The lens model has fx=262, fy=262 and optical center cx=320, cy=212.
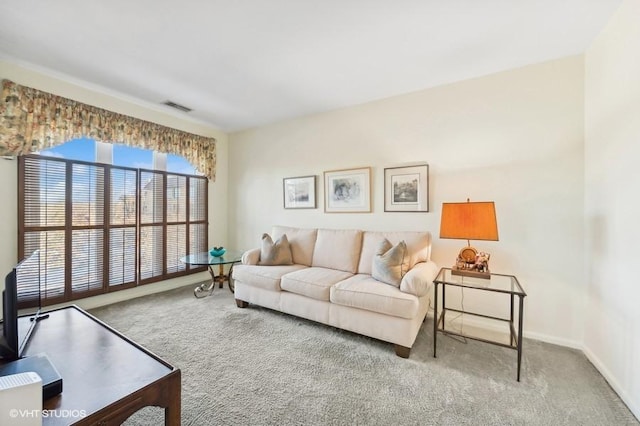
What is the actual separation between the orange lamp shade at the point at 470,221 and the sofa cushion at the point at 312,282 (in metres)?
1.14

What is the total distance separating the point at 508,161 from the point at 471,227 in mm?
940

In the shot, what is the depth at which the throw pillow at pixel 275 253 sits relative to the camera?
3.23 m

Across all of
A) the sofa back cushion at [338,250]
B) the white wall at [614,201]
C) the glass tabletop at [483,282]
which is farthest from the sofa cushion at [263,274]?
the white wall at [614,201]

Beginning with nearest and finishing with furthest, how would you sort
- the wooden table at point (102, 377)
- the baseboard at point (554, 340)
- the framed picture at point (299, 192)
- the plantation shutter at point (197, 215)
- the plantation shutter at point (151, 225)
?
1. the wooden table at point (102, 377)
2. the baseboard at point (554, 340)
3. the plantation shutter at point (151, 225)
4. the framed picture at point (299, 192)
5. the plantation shutter at point (197, 215)

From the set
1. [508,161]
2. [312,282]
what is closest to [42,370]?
[312,282]

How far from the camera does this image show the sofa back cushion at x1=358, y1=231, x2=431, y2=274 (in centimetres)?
A: 272

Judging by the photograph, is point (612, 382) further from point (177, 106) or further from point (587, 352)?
point (177, 106)

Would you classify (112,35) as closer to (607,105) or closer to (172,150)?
(172,150)

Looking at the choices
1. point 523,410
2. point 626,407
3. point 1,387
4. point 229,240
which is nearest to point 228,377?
point 1,387

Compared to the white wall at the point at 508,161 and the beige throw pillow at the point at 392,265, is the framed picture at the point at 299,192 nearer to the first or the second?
the white wall at the point at 508,161

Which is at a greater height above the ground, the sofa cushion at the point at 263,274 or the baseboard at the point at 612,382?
the sofa cushion at the point at 263,274

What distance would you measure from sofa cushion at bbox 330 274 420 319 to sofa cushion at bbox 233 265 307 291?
715 mm

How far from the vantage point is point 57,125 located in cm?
281

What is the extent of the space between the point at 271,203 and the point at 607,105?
149 inches
